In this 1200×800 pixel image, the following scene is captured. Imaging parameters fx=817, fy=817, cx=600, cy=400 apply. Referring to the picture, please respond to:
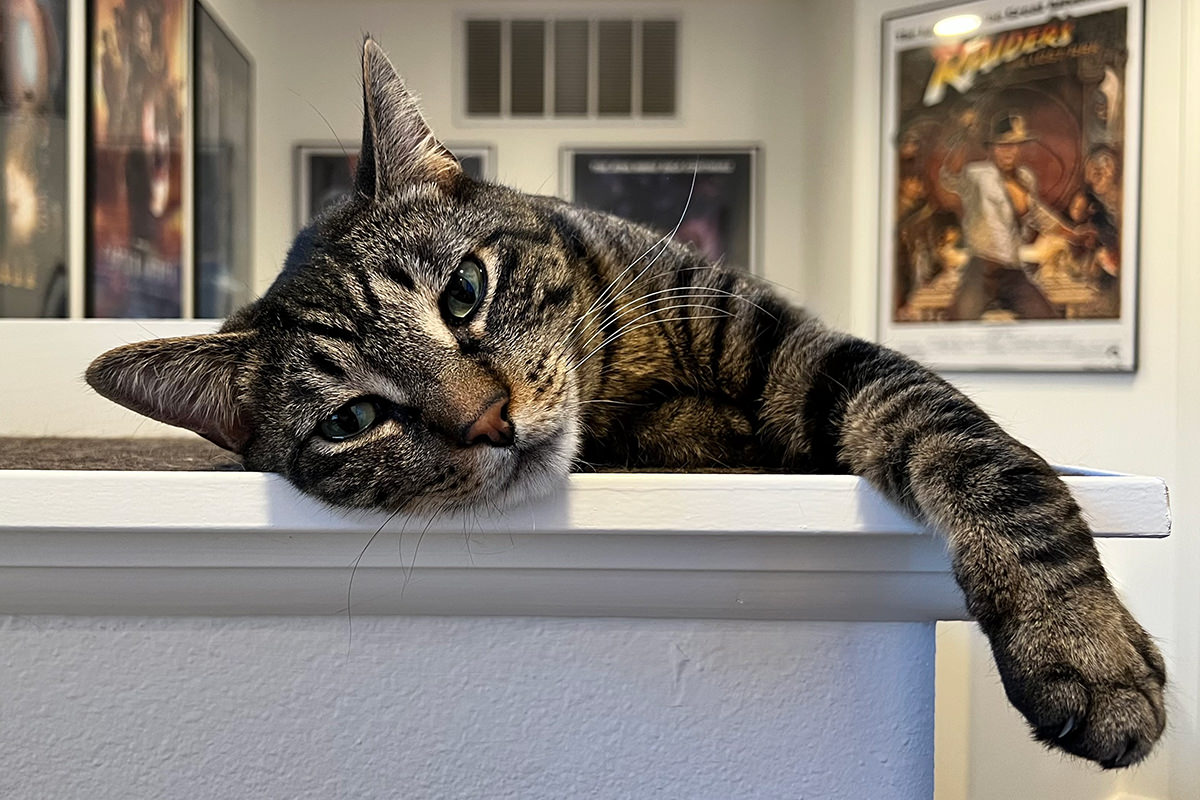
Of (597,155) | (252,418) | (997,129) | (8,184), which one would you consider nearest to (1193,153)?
(997,129)

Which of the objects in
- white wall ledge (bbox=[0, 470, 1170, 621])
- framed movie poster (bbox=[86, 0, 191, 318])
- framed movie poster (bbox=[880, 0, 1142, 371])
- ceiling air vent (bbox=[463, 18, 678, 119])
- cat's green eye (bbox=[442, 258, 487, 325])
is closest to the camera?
white wall ledge (bbox=[0, 470, 1170, 621])

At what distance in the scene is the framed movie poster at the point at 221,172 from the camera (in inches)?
100

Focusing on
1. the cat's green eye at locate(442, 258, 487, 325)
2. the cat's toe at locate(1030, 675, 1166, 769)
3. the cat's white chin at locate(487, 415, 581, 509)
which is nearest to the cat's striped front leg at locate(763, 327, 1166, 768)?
the cat's toe at locate(1030, 675, 1166, 769)

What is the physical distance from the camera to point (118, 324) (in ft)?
3.84

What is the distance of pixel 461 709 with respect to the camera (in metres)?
0.50

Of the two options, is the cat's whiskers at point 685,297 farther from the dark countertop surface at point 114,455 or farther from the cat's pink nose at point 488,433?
the dark countertop surface at point 114,455

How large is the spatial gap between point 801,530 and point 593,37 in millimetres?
3421

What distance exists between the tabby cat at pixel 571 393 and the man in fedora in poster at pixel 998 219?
2065 millimetres

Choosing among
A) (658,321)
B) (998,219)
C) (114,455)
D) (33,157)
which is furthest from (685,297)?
(998,219)

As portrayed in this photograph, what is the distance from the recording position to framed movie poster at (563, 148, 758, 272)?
3.51 metres

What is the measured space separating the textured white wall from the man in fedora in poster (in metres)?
2.35

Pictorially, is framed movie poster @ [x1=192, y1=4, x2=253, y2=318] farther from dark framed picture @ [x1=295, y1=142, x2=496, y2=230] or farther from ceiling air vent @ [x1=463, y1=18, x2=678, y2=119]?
ceiling air vent @ [x1=463, y1=18, x2=678, y2=119]

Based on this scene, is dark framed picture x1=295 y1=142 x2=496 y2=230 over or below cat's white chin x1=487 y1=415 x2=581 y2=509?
over

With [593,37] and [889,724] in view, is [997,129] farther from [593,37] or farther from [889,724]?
[889,724]
